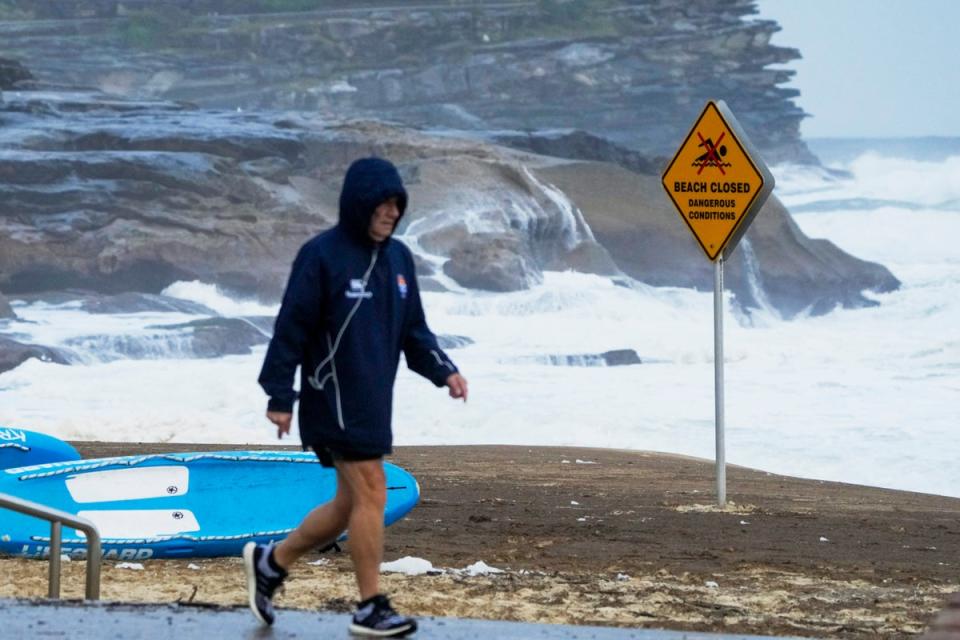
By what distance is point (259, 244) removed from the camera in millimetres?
41094

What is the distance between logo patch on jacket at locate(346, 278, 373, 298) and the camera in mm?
4594

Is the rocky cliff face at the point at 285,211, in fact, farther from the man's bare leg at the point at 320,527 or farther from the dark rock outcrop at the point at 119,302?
the man's bare leg at the point at 320,527

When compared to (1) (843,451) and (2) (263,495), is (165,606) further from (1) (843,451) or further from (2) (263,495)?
(1) (843,451)

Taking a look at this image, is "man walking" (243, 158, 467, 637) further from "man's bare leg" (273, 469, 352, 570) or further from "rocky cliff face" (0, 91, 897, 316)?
"rocky cliff face" (0, 91, 897, 316)

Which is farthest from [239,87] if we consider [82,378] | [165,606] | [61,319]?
[165,606]

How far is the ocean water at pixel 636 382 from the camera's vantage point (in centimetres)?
2205

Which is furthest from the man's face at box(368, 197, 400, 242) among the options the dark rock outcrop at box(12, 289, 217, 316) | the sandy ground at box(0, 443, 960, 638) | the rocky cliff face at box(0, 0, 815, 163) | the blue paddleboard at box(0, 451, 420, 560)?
the rocky cliff face at box(0, 0, 815, 163)

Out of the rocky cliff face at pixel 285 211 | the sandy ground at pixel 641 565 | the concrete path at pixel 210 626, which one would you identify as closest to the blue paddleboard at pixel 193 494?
the sandy ground at pixel 641 565

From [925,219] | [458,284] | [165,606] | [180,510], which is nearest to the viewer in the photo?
[165,606]

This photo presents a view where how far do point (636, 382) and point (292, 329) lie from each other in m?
27.4

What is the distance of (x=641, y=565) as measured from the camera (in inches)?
286

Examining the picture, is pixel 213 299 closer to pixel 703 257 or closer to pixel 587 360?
pixel 587 360

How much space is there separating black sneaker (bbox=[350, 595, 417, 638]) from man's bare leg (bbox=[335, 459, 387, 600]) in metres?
0.04

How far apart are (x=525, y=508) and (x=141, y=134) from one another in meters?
37.2
